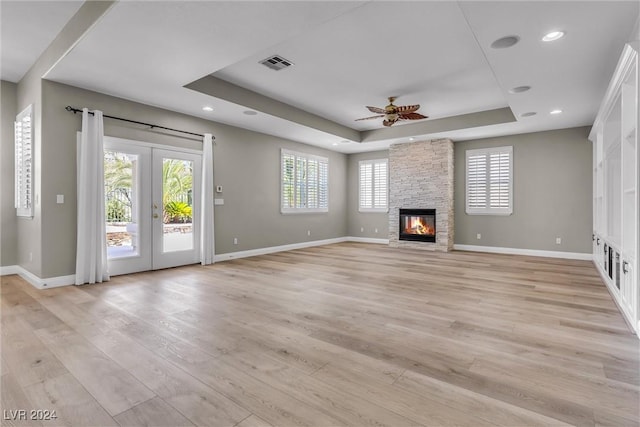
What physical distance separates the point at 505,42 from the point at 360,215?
273 inches

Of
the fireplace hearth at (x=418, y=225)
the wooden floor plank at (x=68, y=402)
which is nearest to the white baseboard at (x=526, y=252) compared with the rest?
the fireplace hearth at (x=418, y=225)

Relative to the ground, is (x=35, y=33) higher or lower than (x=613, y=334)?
higher

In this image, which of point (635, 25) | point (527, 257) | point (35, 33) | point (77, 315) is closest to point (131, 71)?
point (35, 33)

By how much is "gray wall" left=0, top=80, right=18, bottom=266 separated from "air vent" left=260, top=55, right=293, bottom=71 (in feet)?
13.3

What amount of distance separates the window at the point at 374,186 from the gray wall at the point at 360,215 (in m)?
0.14

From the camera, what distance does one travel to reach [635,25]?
2859 mm

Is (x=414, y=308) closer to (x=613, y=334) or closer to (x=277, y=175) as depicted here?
(x=613, y=334)

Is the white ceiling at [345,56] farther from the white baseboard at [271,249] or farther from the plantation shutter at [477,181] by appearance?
the white baseboard at [271,249]

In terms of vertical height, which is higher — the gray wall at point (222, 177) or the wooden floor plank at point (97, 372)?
the gray wall at point (222, 177)

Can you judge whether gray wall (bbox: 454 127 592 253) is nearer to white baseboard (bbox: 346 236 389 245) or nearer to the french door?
white baseboard (bbox: 346 236 389 245)

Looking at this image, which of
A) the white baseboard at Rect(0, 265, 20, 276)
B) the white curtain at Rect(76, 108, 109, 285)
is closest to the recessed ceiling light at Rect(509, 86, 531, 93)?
the white curtain at Rect(76, 108, 109, 285)

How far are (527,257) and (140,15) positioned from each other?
25.2ft

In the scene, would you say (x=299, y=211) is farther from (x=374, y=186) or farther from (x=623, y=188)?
(x=623, y=188)

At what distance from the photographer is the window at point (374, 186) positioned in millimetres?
9375
